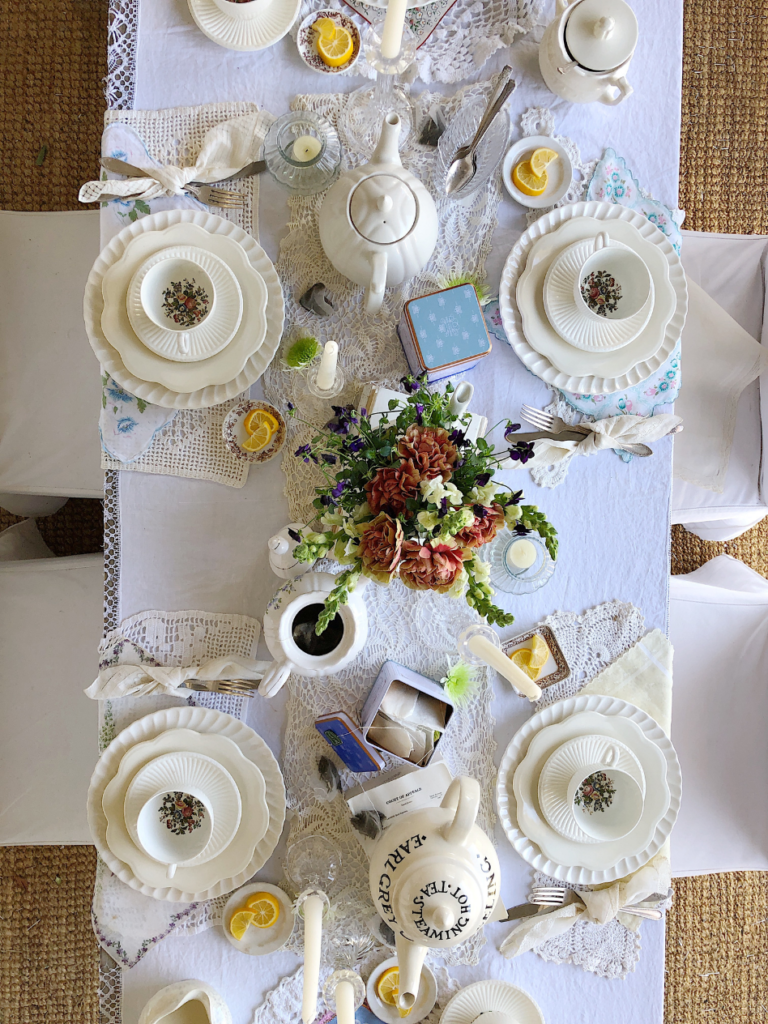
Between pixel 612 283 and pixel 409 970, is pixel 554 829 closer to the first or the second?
pixel 409 970

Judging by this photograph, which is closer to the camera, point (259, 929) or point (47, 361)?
point (259, 929)

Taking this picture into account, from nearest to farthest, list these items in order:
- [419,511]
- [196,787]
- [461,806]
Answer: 1. [419,511]
2. [461,806]
3. [196,787]

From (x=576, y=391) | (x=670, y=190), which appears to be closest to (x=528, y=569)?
(x=576, y=391)

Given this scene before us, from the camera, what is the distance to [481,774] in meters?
1.12

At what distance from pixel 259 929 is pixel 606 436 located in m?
0.87

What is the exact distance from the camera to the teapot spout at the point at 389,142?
93cm

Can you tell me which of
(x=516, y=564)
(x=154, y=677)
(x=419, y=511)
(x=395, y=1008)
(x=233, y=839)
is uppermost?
(x=419, y=511)

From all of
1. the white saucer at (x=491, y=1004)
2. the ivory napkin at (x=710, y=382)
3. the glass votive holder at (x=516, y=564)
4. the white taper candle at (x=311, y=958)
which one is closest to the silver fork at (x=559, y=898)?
the white saucer at (x=491, y=1004)

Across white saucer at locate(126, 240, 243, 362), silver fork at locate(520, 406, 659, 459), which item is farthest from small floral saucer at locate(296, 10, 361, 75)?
silver fork at locate(520, 406, 659, 459)

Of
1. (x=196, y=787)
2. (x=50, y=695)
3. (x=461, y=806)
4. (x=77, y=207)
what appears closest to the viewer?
(x=461, y=806)

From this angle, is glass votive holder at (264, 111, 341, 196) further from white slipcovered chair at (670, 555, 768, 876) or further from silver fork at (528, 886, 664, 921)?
silver fork at (528, 886, 664, 921)

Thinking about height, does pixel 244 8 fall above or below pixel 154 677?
above

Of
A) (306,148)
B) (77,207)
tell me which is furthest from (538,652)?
(77,207)

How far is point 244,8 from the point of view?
1079mm
